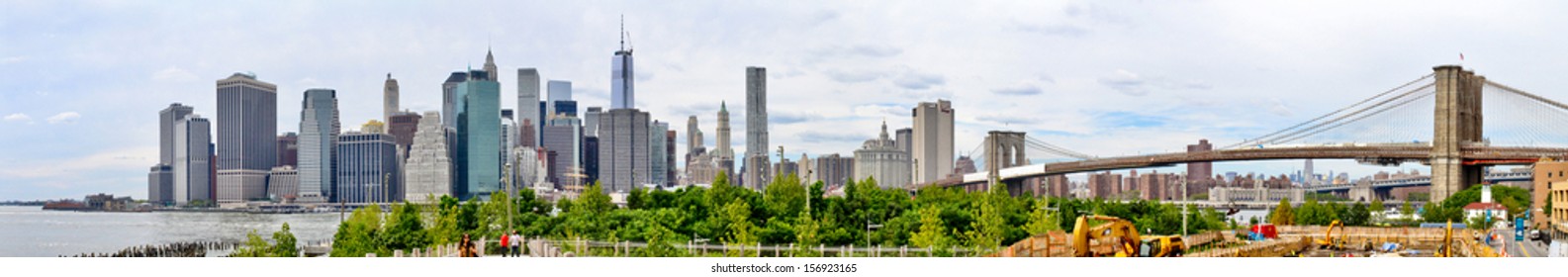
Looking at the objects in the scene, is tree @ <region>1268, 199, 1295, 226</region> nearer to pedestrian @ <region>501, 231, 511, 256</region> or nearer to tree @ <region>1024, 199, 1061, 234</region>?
tree @ <region>1024, 199, 1061, 234</region>

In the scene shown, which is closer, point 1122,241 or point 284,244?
point 1122,241

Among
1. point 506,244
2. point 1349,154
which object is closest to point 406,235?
point 506,244

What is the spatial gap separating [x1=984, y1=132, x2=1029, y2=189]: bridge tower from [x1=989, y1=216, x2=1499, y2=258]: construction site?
5651cm

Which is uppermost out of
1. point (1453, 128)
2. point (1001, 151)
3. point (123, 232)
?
point (1453, 128)

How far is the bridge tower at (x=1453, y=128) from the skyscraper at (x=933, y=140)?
3030 cm

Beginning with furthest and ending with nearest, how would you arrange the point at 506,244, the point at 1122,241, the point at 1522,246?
1. the point at 1522,246
2. the point at 1122,241
3. the point at 506,244

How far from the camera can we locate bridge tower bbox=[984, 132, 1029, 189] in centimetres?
11806

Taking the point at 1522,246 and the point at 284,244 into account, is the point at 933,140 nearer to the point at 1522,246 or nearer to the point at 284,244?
the point at 1522,246

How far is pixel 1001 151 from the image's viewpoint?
126 metres

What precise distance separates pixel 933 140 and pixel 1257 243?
53.9m

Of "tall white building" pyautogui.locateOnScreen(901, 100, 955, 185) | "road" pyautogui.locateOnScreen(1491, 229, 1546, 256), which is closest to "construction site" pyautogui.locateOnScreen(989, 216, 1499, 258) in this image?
"road" pyautogui.locateOnScreen(1491, 229, 1546, 256)
